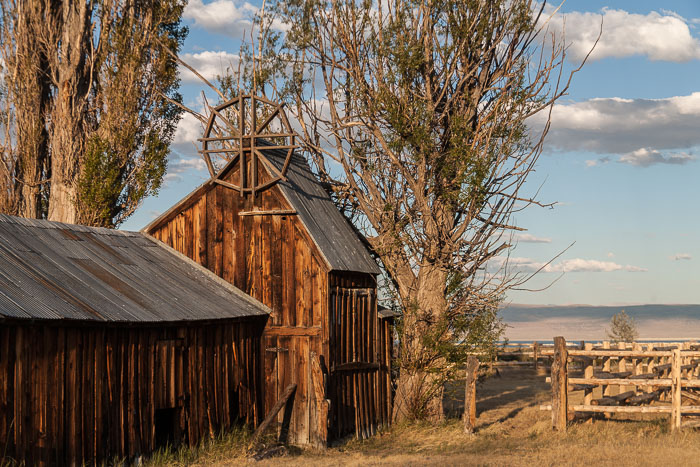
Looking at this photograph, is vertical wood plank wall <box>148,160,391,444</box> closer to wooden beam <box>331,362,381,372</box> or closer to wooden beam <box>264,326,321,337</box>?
wooden beam <box>264,326,321,337</box>

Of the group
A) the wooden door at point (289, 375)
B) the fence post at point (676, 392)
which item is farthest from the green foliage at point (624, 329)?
the wooden door at point (289, 375)

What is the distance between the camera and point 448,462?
14805mm

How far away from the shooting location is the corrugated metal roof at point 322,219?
19.6 meters

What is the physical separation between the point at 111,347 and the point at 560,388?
1057 cm

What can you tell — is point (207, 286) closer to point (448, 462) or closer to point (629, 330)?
point (448, 462)

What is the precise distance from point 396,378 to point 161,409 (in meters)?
8.33

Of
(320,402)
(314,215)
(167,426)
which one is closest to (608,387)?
(320,402)

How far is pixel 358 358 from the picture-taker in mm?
20328

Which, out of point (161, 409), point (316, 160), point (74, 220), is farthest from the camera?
point (74, 220)

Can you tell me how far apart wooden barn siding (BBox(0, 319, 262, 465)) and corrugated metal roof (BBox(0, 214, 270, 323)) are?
369mm

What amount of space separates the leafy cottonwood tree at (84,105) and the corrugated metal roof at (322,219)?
8270mm

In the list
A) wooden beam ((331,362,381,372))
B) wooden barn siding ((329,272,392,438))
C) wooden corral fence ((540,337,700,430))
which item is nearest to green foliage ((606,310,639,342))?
wooden corral fence ((540,337,700,430))

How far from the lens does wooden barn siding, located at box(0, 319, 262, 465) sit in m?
12.9

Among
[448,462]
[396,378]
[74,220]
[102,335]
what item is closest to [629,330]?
[396,378]
